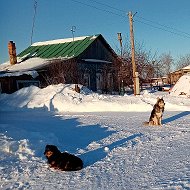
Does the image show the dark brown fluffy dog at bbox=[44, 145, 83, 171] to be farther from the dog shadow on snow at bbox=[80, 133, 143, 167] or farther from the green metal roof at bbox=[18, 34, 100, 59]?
the green metal roof at bbox=[18, 34, 100, 59]

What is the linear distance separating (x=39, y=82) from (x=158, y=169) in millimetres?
22479

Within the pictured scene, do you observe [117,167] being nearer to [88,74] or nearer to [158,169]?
[158,169]

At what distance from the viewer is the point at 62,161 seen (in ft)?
19.8

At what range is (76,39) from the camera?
3338 cm

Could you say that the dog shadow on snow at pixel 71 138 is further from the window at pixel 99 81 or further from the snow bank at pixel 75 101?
the window at pixel 99 81

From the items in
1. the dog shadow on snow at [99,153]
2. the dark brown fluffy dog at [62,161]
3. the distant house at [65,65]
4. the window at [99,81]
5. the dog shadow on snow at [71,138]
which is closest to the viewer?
the dark brown fluffy dog at [62,161]

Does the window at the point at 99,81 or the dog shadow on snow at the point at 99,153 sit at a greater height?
the window at the point at 99,81

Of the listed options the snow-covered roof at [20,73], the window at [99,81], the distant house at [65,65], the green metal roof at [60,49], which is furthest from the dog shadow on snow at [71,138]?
the window at [99,81]

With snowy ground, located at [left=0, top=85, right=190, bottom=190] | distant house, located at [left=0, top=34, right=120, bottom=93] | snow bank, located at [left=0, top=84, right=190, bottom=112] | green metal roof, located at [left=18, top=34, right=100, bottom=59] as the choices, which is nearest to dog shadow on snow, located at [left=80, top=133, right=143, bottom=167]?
snowy ground, located at [left=0, top=85, right=190, bottom=190]

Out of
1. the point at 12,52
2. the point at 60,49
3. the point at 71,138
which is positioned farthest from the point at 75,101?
the point at 60,49

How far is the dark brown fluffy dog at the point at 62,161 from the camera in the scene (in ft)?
19.6

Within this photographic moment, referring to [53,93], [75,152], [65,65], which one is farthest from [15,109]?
[75,152]

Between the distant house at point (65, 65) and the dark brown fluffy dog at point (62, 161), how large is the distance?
18730 mm

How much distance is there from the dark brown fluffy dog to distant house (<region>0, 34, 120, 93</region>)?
1873cm
